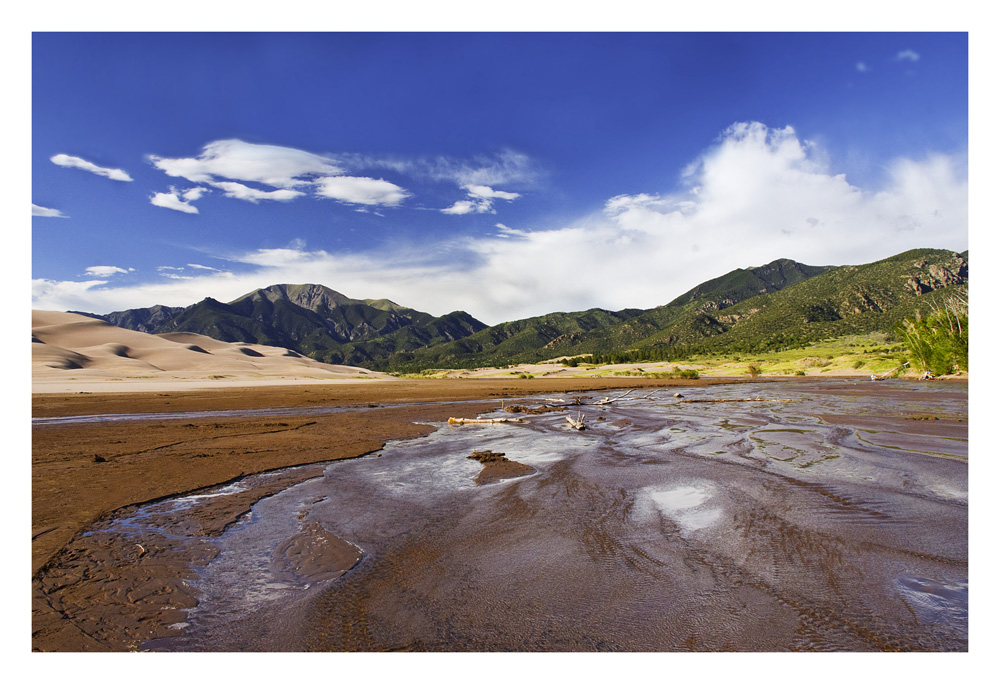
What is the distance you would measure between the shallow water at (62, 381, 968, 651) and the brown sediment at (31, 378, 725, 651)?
64 cm

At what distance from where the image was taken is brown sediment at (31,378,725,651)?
6629mm

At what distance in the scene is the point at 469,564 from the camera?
27.6 ft

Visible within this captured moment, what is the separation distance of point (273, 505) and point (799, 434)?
24.8 meters

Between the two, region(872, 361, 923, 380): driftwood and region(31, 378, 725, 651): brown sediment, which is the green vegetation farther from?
region(31, 378, 725, 651): brown sediment

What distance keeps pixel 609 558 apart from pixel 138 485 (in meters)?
14.7

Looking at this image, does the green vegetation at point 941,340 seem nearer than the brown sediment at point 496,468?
No

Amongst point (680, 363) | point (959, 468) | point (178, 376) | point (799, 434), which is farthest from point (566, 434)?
point (680, 363)

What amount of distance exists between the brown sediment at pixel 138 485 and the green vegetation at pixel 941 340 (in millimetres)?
73244

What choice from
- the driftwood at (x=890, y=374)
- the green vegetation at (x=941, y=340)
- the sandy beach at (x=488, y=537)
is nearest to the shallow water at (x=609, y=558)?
the sandy beach at (x=488, y=537)

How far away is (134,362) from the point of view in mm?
113625

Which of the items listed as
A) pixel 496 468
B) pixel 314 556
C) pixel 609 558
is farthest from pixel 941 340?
pixel 314 556

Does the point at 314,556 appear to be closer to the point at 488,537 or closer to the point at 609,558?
the point at 488,537

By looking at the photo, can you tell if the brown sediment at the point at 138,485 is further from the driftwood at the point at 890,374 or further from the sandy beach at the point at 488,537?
the driftwood at the point at 890,374

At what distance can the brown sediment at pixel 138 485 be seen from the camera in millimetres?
6629
